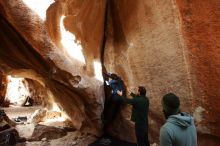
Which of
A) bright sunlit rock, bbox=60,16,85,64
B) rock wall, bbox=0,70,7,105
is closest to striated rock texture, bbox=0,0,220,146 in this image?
bright sunlit rock, bbox=60,16,85,64

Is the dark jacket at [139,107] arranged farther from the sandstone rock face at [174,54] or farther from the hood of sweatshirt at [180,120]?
the hood of sweatshirt at [180,120]

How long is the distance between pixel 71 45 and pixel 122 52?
1.42 metres

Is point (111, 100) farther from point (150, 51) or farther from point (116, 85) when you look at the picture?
point (150, 51)

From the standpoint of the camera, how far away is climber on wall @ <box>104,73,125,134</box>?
23.7 feet

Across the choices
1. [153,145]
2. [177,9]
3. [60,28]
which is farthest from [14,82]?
[177,9]

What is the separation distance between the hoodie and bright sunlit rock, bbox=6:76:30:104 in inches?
563

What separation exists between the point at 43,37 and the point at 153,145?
375 centimetres

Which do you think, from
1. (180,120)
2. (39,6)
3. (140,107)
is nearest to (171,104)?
(180,120)

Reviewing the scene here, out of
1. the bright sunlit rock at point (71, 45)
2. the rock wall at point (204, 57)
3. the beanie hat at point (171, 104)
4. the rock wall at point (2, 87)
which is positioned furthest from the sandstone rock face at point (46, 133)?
the rock wall at point (2, 87)

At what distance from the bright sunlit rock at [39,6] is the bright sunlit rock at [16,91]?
1059cm

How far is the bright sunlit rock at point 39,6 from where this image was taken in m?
5.82

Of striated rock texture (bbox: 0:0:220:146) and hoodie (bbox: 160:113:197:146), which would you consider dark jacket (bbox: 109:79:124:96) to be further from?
hoodie (bbox: 160:113:197:146)

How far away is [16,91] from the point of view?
1631cm

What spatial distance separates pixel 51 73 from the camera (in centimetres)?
667
